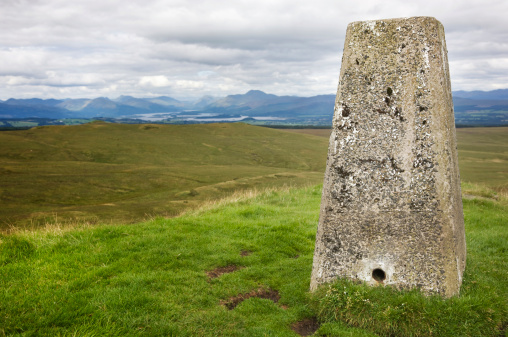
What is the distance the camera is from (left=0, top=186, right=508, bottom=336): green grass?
18.3 ft

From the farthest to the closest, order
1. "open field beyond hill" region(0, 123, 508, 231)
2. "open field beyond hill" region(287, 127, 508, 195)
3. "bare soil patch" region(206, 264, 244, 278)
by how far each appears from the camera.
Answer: "open field beyond hill" region(287, 127, 508, 195) → "open field beyond hill" region(0, 123, 508, 231) → "bare soil patch" region(206, 264, 244, 278)

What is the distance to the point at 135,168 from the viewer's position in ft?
185

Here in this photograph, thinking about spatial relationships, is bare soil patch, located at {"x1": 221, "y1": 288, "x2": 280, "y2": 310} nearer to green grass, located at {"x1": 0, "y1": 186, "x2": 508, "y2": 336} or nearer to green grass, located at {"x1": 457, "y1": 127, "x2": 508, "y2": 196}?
green grass, located at {"x1": 0, "y1": 186, "x2": 508, "y2": 336}

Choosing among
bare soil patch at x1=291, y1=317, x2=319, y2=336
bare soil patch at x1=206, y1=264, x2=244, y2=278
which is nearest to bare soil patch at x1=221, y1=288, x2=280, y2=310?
bare soil patch at x1=291, y1=317, x2=319, y2=336

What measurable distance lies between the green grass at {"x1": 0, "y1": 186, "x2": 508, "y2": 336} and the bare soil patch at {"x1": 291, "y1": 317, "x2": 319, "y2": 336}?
0.12 metres

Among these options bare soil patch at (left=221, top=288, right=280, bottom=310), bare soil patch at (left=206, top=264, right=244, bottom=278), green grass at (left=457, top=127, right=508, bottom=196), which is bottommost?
green grass at (left=457, top=127, right=508, bottom=196)

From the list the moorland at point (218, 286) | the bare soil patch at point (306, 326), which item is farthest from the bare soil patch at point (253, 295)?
the bare soil patch at point (306, 326)

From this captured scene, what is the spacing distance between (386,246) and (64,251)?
6814mm

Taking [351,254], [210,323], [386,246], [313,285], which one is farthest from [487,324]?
[210,323]

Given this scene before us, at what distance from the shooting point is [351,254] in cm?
657

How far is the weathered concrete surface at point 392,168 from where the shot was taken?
6215 millimetres

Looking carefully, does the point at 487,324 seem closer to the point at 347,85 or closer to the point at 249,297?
the point at 249,297

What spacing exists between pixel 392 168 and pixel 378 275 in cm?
193

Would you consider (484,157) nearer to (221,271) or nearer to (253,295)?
(221,271)
